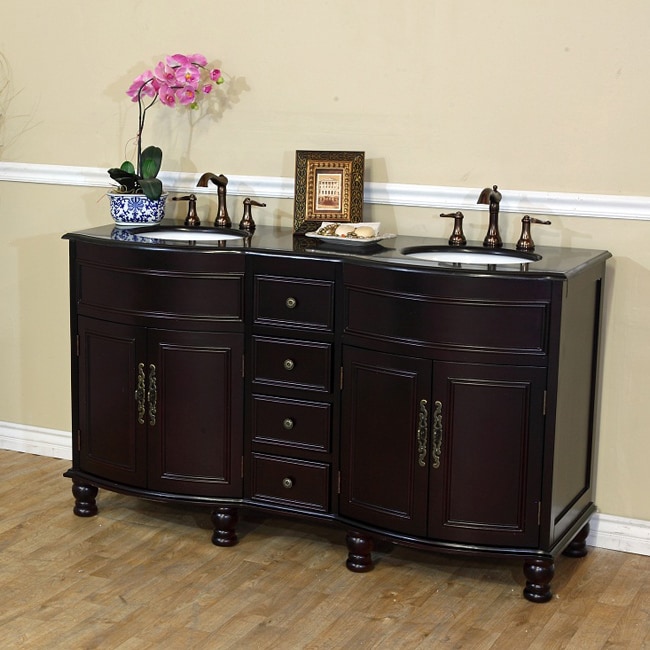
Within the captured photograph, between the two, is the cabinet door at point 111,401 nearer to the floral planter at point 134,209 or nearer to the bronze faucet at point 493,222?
the floral planter at point 134,209

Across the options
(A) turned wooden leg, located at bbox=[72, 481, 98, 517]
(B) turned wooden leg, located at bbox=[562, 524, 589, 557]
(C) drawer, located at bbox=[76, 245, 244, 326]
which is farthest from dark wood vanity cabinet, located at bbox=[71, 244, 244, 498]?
(B) turned wooden leg, located at bbox=[562, 524, 589, 557]

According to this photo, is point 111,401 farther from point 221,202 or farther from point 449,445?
point 449,445

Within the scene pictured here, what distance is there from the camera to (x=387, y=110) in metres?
3.03

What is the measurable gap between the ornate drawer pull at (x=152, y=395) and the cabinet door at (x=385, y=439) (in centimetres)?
51

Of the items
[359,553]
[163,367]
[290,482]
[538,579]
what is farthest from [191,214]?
[538,579]

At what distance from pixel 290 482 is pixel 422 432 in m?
0.41

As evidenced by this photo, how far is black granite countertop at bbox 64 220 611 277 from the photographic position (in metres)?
2.55

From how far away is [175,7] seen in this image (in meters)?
3.23

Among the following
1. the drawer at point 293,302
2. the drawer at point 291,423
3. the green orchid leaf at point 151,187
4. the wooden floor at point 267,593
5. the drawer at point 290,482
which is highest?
the green orchid leaf at point 151,187

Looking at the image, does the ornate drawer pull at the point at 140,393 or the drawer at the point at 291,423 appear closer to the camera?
the drawer at the point at 291,423

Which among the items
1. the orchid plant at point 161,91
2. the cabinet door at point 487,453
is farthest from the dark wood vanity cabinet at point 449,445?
the orchid plant at point 161,91

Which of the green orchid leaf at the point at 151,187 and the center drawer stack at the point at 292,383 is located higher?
the green orchid leaf at the point at 151,187

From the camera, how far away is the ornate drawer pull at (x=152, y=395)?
9.57 ft

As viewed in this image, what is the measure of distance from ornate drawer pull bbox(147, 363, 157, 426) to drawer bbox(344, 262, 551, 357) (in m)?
0.65
